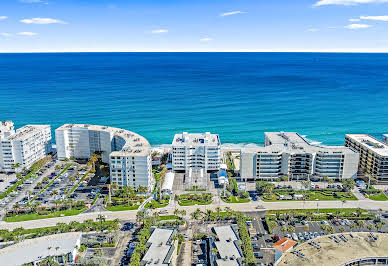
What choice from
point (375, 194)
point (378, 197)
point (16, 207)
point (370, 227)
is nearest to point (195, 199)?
point (370, 227)

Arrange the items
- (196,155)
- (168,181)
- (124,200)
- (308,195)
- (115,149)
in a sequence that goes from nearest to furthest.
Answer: (124,200), (308,195), (168,181), (196,155), (115,149)

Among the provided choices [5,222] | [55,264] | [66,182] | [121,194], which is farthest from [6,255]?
[66,182]

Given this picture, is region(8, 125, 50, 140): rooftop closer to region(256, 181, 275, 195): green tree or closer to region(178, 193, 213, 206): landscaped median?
region(178, 193, 213, 206): landscaped median

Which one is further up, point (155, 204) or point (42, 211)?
point (155, 204)

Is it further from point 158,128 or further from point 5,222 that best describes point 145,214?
point 158,128

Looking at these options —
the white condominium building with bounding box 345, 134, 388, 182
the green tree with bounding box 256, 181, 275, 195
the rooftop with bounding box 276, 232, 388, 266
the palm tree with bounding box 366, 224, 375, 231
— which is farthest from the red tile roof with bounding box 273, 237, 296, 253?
the white condominium building with bounding box 345, 134, 388, 182

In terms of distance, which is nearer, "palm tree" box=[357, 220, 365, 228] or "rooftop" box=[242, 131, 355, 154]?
"palm tree" box=[357, 220, 365, 228]

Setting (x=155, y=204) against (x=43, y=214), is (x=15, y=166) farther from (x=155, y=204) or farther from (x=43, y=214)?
(x=155, y=204)

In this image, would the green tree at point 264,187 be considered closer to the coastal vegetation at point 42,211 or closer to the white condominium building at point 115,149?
the white condominium building at point 115,149
